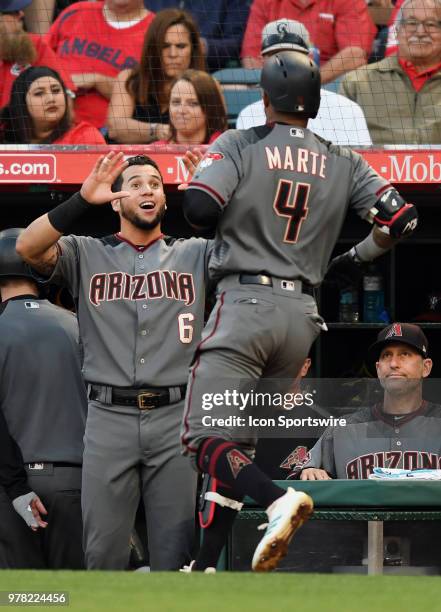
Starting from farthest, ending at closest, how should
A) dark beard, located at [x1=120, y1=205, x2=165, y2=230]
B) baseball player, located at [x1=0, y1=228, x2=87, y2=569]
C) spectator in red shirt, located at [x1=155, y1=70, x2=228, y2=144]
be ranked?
spectator in red shirt, located at [x1=155, y1=70, x2=228, y2=144] < baseball player, located at [x1=0, y1=228, x2=87, y2=569] < dark beard, located at [x1=120, y1=205, x2=165, y2=230]

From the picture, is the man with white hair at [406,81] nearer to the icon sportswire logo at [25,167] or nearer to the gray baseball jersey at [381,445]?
the icon sportswire logo at [25,167]

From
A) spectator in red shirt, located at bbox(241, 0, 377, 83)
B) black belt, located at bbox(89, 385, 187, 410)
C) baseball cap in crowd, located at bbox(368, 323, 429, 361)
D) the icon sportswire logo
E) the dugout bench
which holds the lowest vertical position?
the dugout bench

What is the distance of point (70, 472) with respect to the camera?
5035 millimetres

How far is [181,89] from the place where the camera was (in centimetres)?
677

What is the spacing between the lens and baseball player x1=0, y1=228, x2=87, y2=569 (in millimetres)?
5027

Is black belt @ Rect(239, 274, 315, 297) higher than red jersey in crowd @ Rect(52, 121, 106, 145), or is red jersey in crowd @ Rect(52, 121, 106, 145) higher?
red jersey in crowd @ Rect(52, 121, 106, 145)

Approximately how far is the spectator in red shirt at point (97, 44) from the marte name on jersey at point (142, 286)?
3288mm

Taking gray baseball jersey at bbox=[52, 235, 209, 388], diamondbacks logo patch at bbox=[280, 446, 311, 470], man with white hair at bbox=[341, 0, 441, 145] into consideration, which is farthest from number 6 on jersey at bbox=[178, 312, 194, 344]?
man with white hair at bbox=[341, 0, 441, 145]

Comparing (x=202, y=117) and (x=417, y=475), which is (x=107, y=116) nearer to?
(x=202, y=117)

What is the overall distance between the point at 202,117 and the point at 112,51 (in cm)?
157

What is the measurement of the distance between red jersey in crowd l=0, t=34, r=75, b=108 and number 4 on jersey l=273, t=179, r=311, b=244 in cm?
388

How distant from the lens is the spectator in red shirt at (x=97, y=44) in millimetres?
7891

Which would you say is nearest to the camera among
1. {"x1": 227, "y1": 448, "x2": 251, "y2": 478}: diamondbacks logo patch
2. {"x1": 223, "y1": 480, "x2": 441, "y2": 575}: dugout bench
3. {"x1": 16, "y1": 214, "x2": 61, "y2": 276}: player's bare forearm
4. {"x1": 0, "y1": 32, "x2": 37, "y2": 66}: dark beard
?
{"x1": 227, "y1": 448, "x2": 251, "y2": 478}: diamondbacks logo patch

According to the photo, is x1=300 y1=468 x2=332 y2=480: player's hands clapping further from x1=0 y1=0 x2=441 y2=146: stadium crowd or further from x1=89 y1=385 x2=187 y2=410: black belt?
x1=0 y1=0 x2=441 y2=146: stadium crowd
